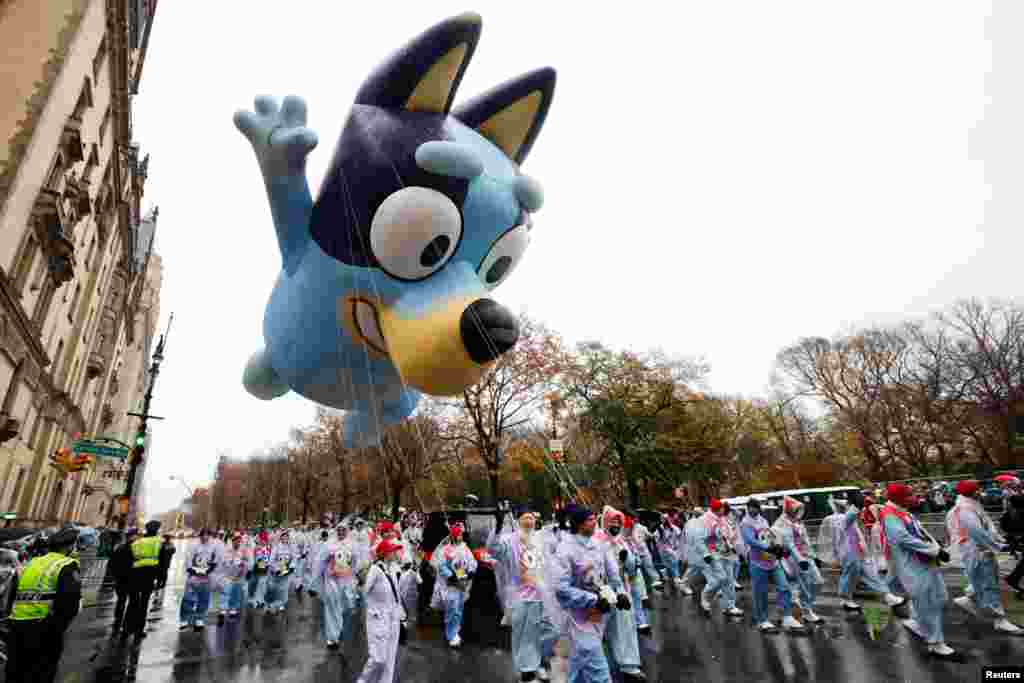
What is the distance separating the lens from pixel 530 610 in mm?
6195

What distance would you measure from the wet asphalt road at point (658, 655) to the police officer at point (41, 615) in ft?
6.84

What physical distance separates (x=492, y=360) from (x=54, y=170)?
19.8 meters

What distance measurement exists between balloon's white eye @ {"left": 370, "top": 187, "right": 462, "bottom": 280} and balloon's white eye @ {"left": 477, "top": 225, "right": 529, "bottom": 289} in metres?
0.55

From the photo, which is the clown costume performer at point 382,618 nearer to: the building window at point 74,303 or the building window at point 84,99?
the building window at point 84,99

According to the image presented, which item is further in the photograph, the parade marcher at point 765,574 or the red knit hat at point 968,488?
the parade marcher at point 765,574

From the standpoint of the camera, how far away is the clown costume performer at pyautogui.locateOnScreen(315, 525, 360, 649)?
27.6 ft

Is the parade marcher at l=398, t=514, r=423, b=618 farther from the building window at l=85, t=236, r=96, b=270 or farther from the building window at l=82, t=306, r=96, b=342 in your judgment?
the building window at l=85, t=236, r=96, b=270

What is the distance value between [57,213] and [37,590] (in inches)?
645

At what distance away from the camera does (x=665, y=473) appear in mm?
26062

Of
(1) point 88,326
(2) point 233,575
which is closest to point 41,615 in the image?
(2) point 233,575

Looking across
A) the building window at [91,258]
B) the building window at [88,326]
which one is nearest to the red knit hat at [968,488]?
the building window at [91,258]

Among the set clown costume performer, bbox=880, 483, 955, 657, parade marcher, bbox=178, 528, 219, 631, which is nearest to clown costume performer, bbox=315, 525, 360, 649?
parade marcher, bbox=178, 528, 219, 631

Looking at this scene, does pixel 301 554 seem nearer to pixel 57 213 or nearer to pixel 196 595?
pixel 196 595

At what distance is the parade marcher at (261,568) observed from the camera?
1248 centimetres
